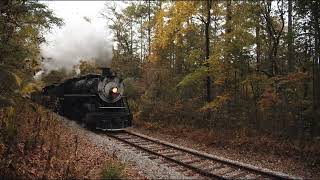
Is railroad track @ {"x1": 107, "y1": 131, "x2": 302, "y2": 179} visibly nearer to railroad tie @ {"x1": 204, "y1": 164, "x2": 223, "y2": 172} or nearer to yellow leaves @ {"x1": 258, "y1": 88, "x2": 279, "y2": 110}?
railroad tie @ {"x1": 204, "y1": 164, "x2": 223, "y2": 172}

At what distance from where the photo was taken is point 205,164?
10156mm

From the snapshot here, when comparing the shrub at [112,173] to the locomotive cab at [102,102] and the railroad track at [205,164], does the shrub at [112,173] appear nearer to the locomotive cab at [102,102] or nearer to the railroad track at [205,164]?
the railroad track at [205,164]

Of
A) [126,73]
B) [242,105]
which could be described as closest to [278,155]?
[242,105]

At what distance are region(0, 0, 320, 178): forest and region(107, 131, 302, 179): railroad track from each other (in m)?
3.08

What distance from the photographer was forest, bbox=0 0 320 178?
10600 millimetres

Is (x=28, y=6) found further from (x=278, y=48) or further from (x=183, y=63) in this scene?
(x=183, y=63)

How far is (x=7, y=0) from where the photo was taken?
380 inches

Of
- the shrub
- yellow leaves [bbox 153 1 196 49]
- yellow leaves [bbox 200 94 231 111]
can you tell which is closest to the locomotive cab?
yellow leaves [bbox 153 1 196 49]

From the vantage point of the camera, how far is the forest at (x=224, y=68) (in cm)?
1060

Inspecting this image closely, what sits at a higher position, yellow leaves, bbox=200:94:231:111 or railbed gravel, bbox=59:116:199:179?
yellow leaves, bbox=200:94:231:111

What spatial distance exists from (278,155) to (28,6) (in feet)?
30.3

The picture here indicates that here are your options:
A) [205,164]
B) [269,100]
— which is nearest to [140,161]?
[205,164]

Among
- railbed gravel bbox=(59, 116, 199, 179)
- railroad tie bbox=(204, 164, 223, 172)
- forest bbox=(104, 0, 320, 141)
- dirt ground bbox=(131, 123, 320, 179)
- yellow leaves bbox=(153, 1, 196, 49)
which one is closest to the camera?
railbed gravel bbox=(59, 116, 199, 179)

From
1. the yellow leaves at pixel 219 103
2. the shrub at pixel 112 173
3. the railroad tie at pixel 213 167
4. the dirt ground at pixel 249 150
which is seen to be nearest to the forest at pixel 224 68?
the yellow leaves at pixel 219 103
